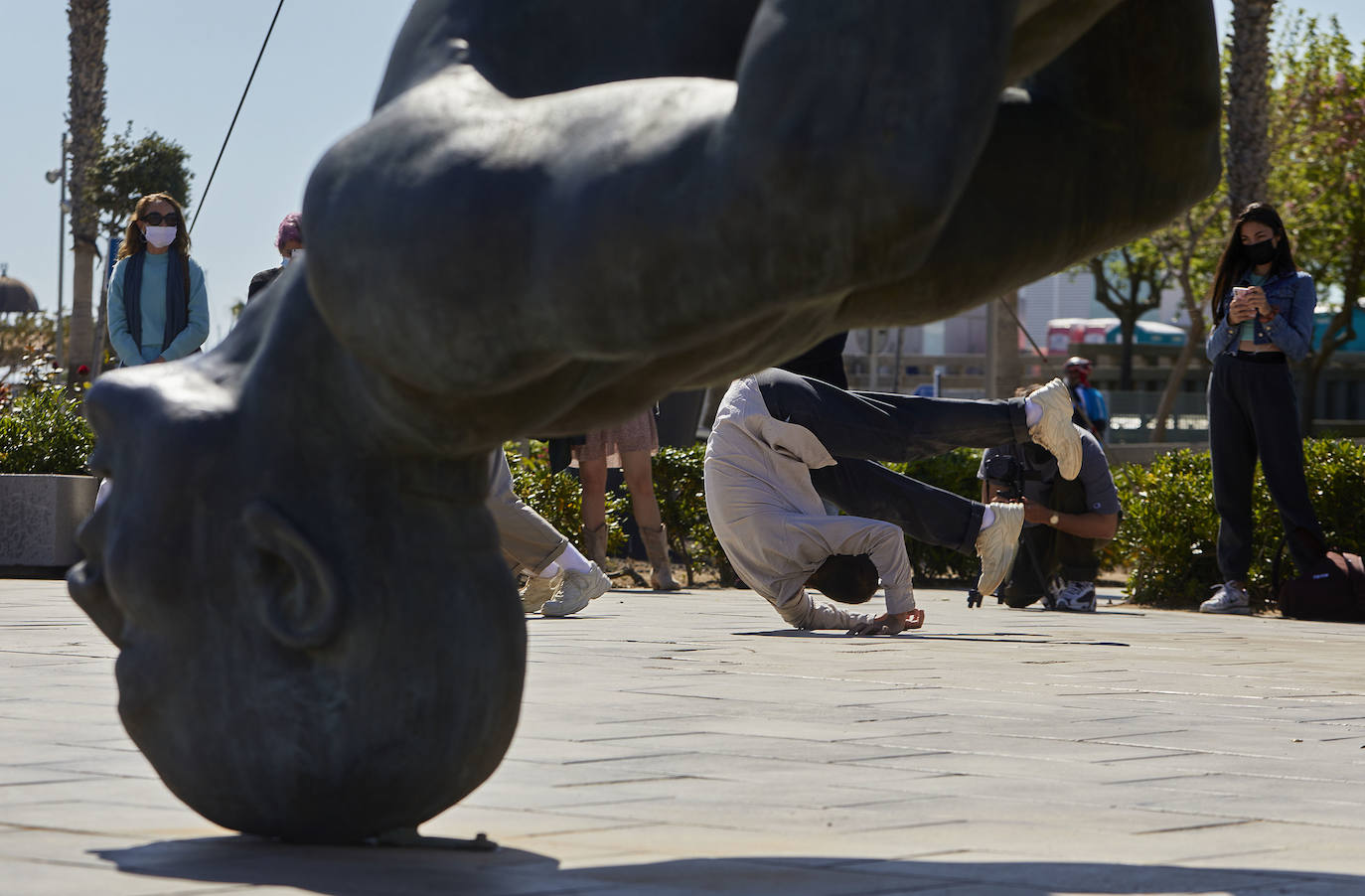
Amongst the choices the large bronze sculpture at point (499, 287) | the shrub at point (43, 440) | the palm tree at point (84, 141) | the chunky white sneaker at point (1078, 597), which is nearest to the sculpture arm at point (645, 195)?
the large bronze sculpture at point (499, 287)

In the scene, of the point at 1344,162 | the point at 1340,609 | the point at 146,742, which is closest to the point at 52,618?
the point at 146,742

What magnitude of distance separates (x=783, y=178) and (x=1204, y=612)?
9.76 m

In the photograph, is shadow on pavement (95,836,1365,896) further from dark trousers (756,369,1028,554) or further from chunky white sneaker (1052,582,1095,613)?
chunky white sneaker (1052,582,1095,613)

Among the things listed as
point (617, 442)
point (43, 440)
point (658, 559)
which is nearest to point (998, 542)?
point (617, 442)

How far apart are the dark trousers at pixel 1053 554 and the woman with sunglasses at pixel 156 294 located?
5.00 m

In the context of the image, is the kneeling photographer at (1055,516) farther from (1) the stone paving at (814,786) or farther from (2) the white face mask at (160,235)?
(2) the white face mask at (160,235)

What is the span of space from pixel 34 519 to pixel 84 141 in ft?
45.9

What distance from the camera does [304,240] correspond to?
257 cm

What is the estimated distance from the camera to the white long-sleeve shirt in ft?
28.5

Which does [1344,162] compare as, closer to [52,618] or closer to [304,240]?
[52,618]

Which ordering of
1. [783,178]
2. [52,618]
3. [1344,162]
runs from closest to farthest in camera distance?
[783,178] → [52,618] → [1344,162]

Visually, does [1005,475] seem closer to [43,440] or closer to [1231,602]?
[1231,602]

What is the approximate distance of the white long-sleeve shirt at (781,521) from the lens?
8672 mm

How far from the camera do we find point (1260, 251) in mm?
10961
